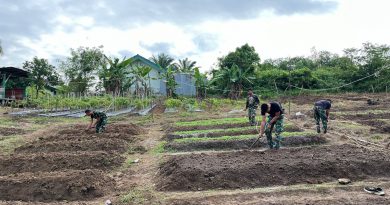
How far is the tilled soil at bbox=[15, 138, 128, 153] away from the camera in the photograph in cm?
1125

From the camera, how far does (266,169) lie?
7.62 metres

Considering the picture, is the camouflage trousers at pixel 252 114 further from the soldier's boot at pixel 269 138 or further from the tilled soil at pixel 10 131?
the tilled soil at pixel 10 131

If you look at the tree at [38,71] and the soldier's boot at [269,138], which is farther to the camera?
the tree at [38,71]

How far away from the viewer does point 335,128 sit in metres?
14.0

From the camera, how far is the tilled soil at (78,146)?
11.2 m

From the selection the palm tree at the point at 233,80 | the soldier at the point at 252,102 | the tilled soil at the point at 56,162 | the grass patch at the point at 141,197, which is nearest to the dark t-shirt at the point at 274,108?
the grass patch at the point at 141,197

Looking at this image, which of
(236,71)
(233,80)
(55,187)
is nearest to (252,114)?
(55,187)

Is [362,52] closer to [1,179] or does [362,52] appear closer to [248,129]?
[248,129]

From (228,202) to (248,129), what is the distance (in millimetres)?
7306

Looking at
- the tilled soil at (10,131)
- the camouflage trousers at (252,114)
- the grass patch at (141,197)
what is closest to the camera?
the grass patch at (141,197)

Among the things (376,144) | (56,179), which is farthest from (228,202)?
(376,144)

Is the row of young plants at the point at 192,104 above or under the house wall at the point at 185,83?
under

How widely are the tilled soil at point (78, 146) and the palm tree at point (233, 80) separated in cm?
2045

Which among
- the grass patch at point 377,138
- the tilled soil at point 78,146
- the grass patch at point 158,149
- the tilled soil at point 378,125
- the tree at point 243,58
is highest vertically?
the tree at point 243,58
